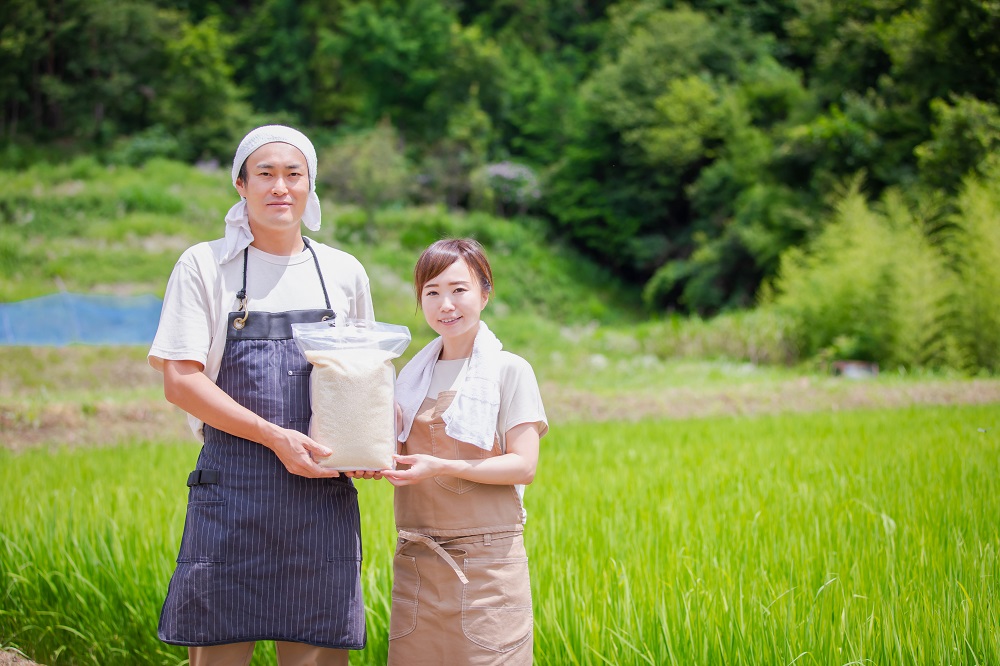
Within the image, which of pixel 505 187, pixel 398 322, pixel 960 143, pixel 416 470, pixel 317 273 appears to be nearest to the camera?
pixel 416 470

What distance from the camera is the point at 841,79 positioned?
53.1ft

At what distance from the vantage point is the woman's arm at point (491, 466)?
1708 millimetres

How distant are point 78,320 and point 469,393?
11.1m

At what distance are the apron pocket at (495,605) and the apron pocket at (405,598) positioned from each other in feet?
0.40

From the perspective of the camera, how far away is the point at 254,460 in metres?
1.84

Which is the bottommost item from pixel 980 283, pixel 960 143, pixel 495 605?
pixel 495 605

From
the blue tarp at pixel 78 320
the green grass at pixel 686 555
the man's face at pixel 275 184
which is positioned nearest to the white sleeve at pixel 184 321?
the man's face at pixel 275 184

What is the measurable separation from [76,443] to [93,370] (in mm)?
4513

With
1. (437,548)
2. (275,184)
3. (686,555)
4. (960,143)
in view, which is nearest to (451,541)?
(437,548)

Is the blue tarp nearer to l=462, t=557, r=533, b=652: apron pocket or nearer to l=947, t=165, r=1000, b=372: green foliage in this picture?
l=947, t=165, r=1000, b=372: green foliage

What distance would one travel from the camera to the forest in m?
11.8

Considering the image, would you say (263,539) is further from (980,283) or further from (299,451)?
(980,283)

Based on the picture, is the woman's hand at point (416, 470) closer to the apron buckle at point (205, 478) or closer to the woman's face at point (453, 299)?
the woman's face at point (453, 299)

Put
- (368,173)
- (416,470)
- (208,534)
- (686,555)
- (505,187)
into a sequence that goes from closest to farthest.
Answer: (416,470)
(208,534)
(686,555)
(368,173)
(505,187)
